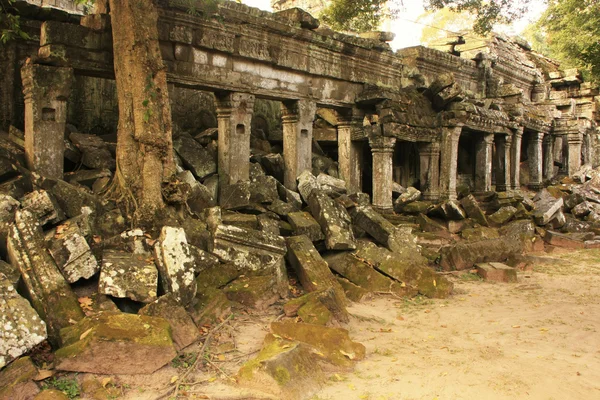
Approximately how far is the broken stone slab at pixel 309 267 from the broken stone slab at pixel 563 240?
285 inches

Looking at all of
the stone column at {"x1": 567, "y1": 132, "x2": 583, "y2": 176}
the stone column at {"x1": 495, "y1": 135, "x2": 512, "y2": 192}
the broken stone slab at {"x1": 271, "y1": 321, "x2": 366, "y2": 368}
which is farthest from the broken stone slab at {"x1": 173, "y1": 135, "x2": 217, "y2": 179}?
the stone column at {"x1": 567, "y1": 132, "x2": 583, "y2": 176}

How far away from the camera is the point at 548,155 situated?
1769cm

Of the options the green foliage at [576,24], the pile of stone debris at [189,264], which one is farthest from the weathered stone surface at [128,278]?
the green foliage at [576,24]

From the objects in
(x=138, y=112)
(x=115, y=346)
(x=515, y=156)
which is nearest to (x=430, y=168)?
(x=515, y=156)

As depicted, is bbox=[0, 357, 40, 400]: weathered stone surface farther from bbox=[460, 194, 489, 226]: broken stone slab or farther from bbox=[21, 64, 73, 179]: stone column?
bbox=[460, 194, 489, 226]: broken stone slab

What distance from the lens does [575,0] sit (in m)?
18.3

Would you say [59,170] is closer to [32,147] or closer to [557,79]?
[32,147]

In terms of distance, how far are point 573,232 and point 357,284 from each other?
7922 millimetres

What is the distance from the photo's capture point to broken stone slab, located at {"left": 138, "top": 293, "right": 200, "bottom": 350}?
4.65m

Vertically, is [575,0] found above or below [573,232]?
above

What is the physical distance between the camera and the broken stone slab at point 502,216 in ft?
37.5

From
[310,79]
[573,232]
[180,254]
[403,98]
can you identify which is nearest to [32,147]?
[180,254]

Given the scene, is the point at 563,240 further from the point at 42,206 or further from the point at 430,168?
the point at 42,206

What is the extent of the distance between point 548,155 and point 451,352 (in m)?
14.9
